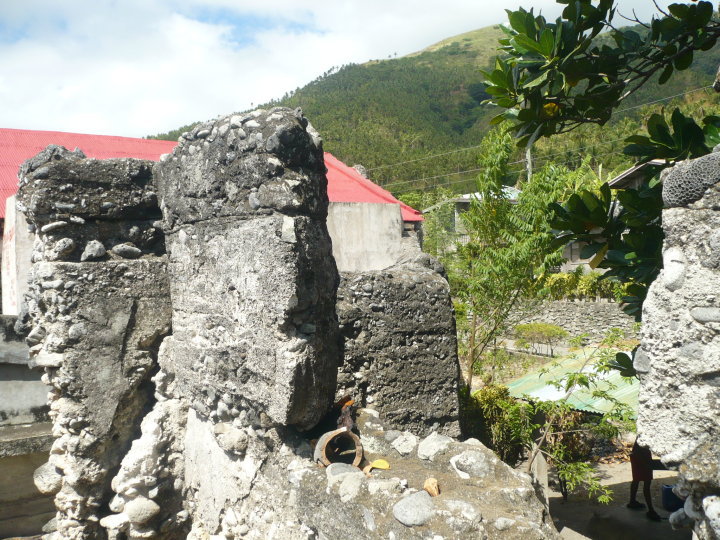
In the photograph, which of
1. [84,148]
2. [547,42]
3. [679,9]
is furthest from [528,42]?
[84,148]

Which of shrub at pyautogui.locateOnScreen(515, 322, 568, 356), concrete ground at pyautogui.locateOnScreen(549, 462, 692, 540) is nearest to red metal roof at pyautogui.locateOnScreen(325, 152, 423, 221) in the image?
shrub at pyautogui.locateOnScreen(515, 322, 568, 356)

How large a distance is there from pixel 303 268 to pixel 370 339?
0.97 meters

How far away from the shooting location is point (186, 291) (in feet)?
11.6

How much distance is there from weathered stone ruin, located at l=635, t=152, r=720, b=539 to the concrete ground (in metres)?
4.56

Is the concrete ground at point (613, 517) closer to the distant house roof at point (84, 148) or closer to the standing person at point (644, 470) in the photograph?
the standing person at point (644, 470)

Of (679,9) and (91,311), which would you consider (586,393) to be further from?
(91,311)

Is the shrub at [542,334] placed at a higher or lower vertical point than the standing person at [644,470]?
lower

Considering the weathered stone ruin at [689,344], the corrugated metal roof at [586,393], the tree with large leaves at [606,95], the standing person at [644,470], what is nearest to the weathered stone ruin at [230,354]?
the weathered stone ruin at [689,344]

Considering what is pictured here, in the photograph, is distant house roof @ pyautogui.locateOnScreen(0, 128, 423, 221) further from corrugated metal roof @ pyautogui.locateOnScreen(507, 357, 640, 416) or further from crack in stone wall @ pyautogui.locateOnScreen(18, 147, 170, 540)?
crack in stone wall @ pyautogui.locateOnScreen(18, 147, 170, 540)

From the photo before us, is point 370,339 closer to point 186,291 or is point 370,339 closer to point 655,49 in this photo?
point 186,291

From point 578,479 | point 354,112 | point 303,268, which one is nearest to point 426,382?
point 303,268

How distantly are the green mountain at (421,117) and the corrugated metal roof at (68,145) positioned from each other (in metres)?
15.4

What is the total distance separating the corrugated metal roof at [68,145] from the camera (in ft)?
37.0

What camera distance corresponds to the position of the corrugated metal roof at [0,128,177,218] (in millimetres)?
11281
